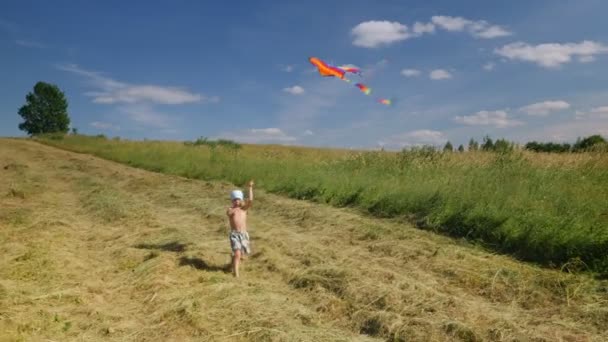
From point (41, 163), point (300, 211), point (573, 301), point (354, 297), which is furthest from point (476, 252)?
point (41, 163)

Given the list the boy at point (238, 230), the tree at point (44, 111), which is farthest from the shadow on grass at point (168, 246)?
the tree at point (44, 111)

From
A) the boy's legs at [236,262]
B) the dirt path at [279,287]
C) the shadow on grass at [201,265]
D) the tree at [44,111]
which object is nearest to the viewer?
the dirt path at [279,287]

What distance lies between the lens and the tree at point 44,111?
213ft

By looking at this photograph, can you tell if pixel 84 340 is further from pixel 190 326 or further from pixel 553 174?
pixel 553 174

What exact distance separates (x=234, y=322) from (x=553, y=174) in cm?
675

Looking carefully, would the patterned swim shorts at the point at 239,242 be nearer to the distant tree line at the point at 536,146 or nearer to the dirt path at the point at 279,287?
the dirt path at the point at 279,287

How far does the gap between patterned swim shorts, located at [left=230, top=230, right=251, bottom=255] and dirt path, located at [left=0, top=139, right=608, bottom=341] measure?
28 cm

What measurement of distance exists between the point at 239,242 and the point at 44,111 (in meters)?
70.5

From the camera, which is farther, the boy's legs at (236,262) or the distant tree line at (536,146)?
the distant tree line at (536,146)

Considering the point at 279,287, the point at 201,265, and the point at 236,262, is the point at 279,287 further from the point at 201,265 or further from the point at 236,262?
the point at 201,265

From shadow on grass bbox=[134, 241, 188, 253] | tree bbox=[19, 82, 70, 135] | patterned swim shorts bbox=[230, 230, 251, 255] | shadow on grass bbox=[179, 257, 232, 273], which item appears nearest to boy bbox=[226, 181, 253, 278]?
patterned swim shorts bbox=[230, 230, 251, 255]

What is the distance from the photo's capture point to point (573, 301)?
4.47 m

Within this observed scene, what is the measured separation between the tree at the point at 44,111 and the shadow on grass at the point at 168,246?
215 feet

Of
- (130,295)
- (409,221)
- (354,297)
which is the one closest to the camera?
(354,297)
